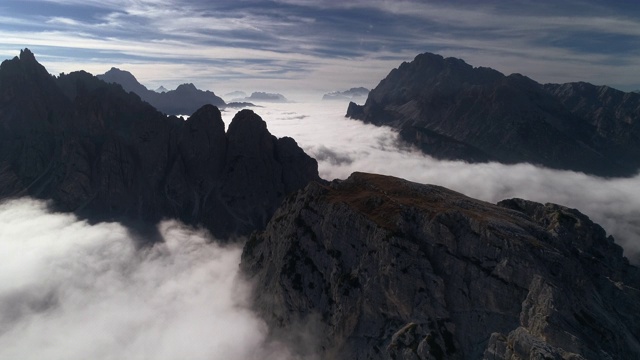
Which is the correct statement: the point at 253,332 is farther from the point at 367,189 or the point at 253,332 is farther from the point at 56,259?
the point at 56,259

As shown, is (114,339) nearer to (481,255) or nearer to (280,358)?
(280,358)

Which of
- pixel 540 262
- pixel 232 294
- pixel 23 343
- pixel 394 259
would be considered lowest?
pixel 23 343

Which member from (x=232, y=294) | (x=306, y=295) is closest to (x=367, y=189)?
(x=306, y=295)

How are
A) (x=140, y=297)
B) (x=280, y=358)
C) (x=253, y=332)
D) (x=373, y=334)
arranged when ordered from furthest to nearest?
(x=140, y=297) < (x=253, y=332) < (x=280, y=358) < (x=373, y=334)

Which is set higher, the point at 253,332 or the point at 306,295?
the point at 306,295

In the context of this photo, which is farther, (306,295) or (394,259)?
(306,295)

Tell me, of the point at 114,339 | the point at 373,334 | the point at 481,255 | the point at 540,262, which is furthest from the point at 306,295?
the point at 114,339

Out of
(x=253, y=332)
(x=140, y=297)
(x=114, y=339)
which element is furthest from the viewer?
(x=140, y=297)
